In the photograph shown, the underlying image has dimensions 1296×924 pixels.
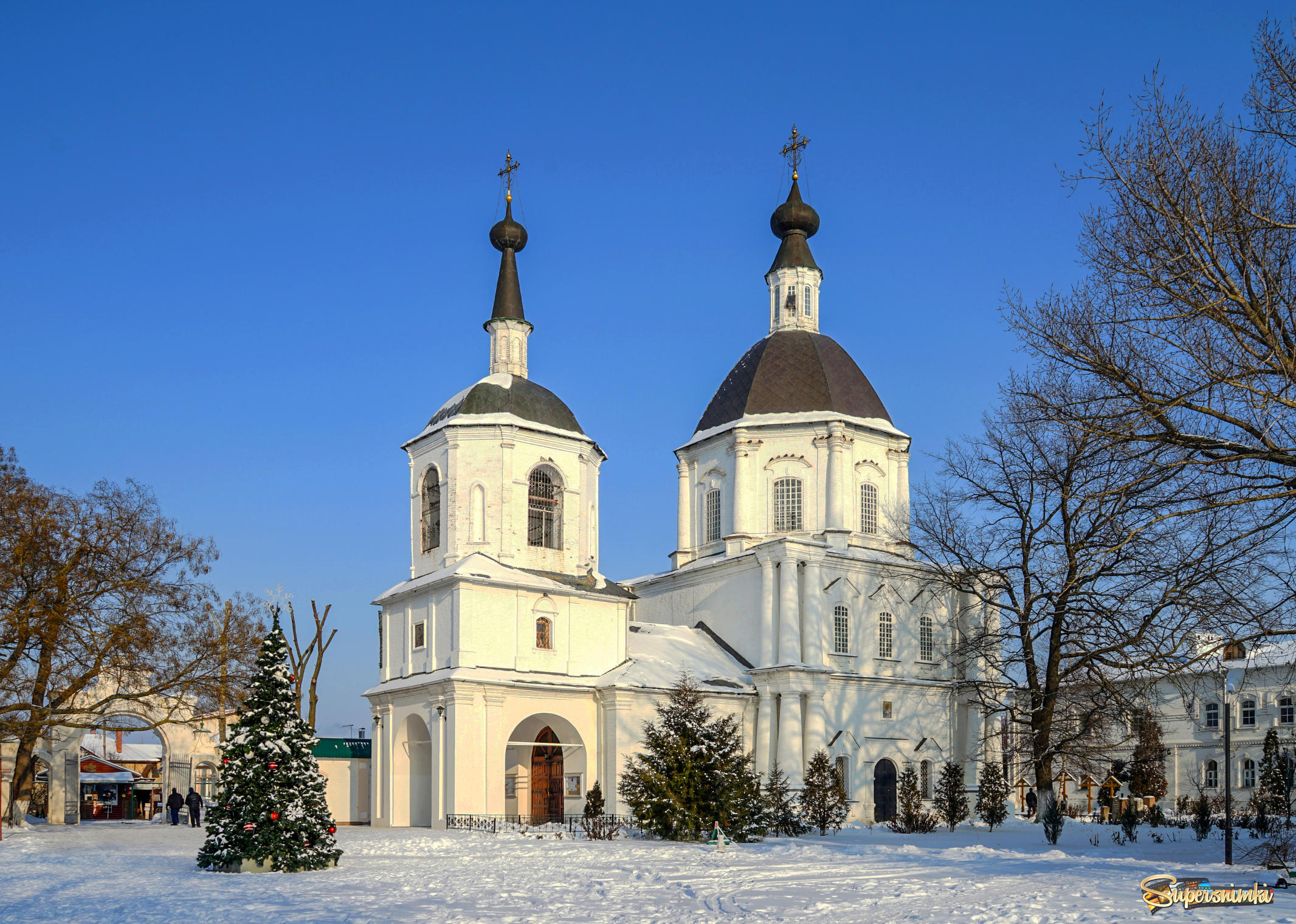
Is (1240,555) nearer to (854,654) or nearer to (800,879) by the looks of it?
(800,879)

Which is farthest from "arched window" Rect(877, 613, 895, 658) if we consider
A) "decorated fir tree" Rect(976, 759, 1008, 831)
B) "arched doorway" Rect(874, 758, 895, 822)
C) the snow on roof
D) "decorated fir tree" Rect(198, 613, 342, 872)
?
"decorated fir tree" Rect(198, 613, 342, 872)

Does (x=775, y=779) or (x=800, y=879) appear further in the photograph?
(x=775, y=779)

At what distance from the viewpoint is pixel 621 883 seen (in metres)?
14.9

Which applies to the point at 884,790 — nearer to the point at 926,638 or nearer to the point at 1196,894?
the point at 926,638

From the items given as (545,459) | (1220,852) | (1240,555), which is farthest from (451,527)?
(1240,555)

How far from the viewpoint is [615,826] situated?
2486cm

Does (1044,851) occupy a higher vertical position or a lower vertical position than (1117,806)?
higher

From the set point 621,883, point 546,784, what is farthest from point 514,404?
point 621,883

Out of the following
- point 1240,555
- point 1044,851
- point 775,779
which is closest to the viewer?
point 1240,555

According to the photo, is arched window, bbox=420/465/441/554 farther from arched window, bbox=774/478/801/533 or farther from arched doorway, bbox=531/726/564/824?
arched window, bbox=774/478/801/533

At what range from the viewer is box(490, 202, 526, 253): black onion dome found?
3603cm

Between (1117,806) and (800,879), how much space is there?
112ft

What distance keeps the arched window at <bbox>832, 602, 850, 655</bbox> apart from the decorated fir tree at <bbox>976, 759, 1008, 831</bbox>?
5286 mm

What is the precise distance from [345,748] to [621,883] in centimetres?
2159
